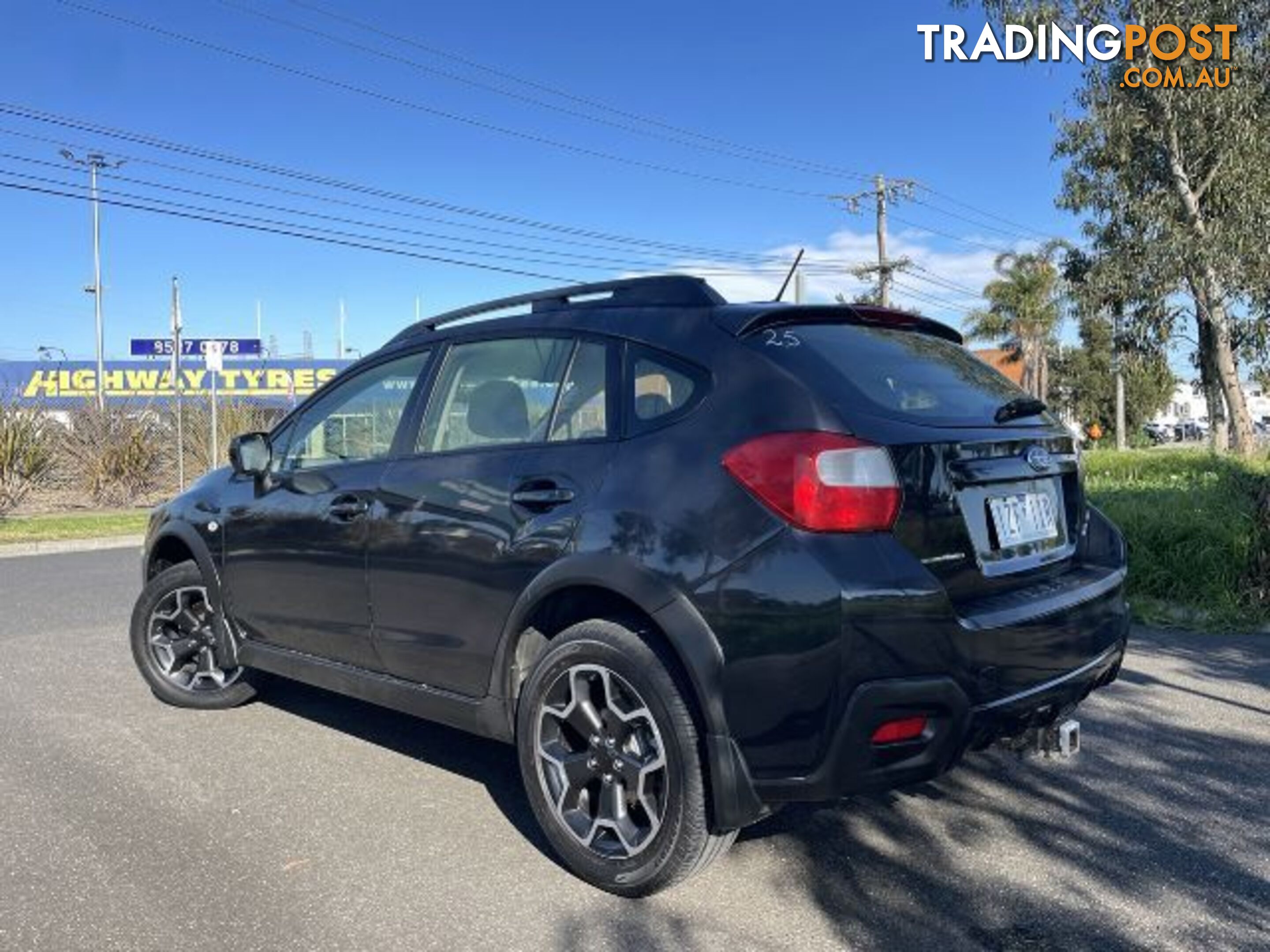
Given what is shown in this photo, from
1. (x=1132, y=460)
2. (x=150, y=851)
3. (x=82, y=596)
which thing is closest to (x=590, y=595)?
(x=150, y=851)

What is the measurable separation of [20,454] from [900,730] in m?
19.4

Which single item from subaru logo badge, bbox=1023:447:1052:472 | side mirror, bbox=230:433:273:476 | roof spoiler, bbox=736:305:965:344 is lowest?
subaru logo badge, bbox=1023:447:1052:472

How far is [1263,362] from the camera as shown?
22.3m

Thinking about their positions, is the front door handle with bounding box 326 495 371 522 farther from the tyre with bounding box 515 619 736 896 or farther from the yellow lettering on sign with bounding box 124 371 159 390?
the yellow lettering on sign with bounding box 124 371 159 390

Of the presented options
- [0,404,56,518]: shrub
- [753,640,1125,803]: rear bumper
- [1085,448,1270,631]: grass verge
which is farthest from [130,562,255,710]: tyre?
[0,404,56,518]: shrub

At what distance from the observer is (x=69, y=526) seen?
51.3 feet

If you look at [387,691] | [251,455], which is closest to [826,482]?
[387,691]

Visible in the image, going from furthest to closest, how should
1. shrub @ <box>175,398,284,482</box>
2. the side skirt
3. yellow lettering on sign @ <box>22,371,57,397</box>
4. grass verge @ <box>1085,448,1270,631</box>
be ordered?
yellow lettering on sign @ <box>22,371,57,397</box> → shrub @ <box>175,398,284,482</box> → grass verge @ <box>1085,448,1270,631</box> → the side skirt

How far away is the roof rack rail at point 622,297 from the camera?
3469 mm

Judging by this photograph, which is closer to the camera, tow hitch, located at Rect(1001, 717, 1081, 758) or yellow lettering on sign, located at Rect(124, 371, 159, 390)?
tow hitch, located at Rect(1001, 717, 1081, 758)

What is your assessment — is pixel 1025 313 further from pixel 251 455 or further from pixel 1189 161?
pixel 251 455

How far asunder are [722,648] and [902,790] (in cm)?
158

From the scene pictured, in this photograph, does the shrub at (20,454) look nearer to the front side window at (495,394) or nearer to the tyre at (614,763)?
the front side window at (495,394)

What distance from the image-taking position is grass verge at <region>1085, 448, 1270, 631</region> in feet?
23.2
